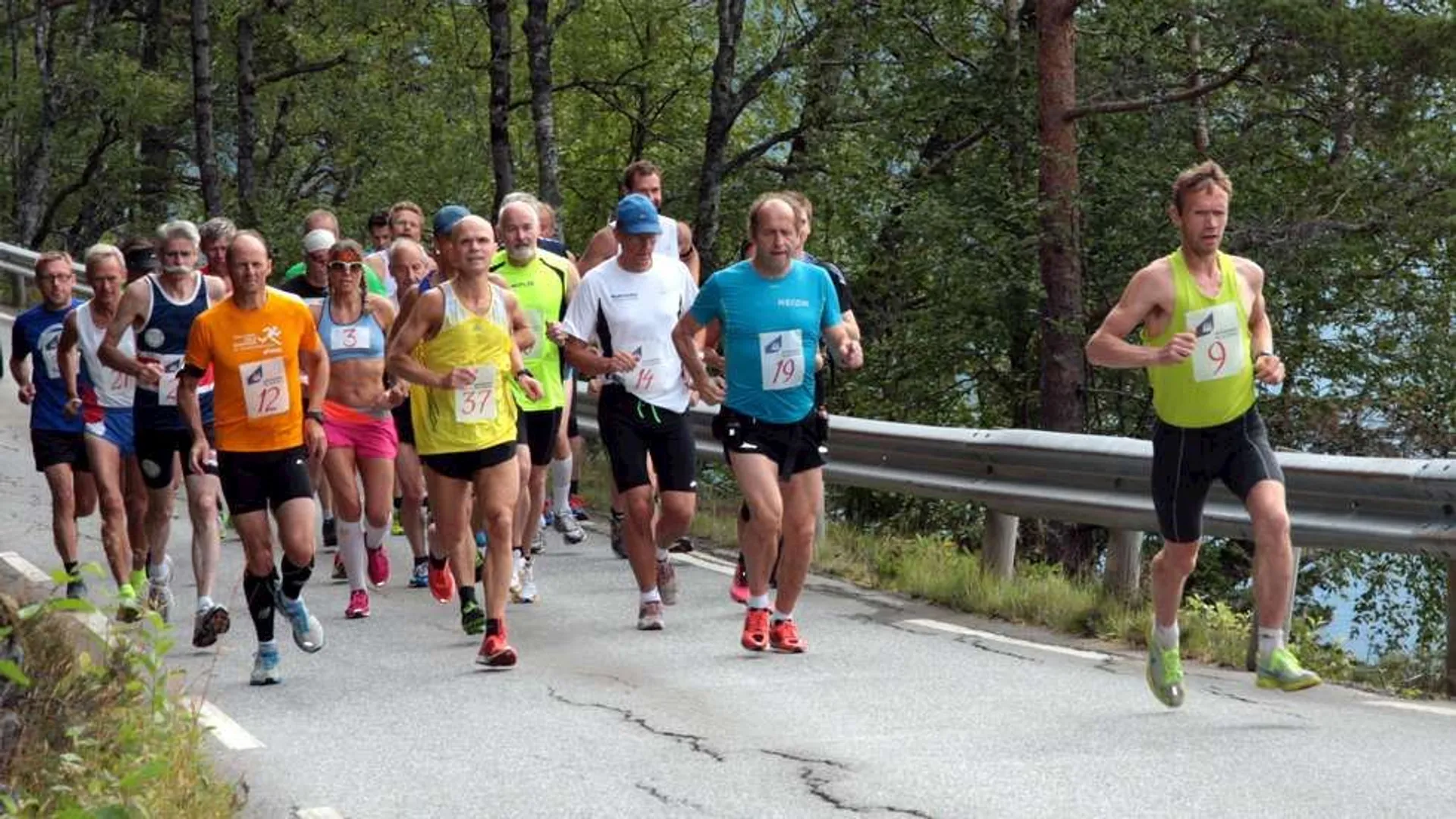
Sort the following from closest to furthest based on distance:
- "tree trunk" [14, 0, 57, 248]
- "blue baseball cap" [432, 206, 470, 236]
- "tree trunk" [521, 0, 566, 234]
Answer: "blue baseball cap" [432, 206, 470, 236] → "tree trunk" [521, 0, 566, 234] → "tree trunk" [14, 0, 57, 248]

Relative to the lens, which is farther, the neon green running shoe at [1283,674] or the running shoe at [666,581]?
the running shoe at [666,581]

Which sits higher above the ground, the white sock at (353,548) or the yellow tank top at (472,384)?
the yellow tank top at (472,384)

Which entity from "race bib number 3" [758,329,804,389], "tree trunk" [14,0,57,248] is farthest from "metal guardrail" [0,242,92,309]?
"race bib number 3" [758,329,804,389]

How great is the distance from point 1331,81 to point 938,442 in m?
9.67

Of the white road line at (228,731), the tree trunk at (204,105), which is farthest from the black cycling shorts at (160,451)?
the tree trunk at (204,105)

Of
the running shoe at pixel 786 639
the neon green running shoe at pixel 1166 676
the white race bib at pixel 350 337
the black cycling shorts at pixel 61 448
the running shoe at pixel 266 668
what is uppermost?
the white race bib at pixel 350 337

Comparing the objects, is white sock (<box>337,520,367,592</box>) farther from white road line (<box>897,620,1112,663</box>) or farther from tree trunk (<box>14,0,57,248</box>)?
tree trunk (<box>14,0,57,248</box>)

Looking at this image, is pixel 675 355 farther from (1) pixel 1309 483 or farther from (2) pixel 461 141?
(2) pixel 461 141

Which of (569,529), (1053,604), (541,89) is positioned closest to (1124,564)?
(1053,604)

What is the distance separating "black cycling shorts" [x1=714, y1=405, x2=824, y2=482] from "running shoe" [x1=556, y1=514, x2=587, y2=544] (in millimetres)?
4393

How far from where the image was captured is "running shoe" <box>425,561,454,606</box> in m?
12.0

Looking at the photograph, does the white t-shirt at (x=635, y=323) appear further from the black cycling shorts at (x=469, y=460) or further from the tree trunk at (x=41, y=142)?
the tree trunk at (x=41, y=142)

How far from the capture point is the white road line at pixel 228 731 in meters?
8.45

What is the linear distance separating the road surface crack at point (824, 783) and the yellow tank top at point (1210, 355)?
1.90 m
